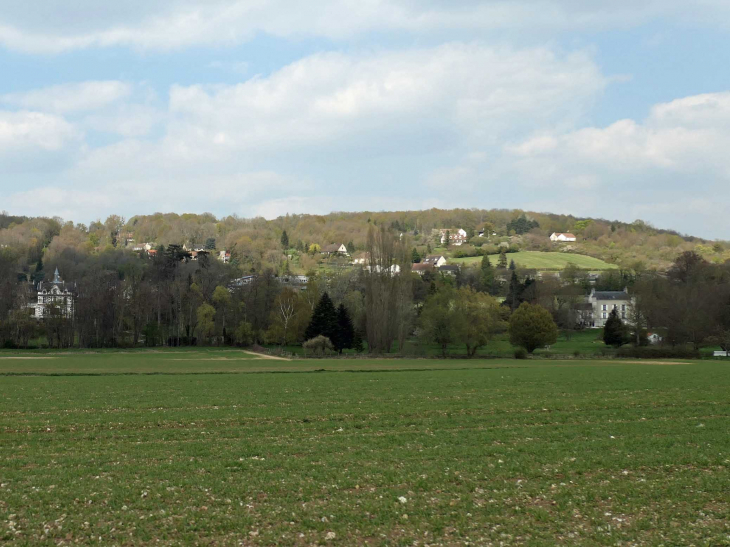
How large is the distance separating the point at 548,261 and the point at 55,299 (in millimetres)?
121184

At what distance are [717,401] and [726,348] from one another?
53.8 meters

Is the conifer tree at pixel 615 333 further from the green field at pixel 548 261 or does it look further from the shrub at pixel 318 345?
the green field at pixel 548 261

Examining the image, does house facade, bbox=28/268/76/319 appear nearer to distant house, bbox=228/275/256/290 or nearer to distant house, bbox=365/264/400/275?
distant house, bbox=228/275/256/290

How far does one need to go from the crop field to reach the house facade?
76513mm

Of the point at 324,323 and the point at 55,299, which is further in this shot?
the point at 55,299

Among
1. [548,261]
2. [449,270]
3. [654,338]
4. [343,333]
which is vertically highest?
[548,261]

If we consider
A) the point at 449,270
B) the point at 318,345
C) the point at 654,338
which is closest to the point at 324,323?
the point at 318,345

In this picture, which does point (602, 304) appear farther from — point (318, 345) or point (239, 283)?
point (318, 345)

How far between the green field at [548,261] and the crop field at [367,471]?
144 metres

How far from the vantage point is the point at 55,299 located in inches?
4067

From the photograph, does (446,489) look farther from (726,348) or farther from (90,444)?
(726,348)

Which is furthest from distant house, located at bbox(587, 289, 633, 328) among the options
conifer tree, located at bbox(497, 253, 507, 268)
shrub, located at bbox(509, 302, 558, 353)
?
shrub, located at bbox(509, 302, 558, 353)

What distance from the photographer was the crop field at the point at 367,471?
9930 mm

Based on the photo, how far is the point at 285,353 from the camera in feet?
255
